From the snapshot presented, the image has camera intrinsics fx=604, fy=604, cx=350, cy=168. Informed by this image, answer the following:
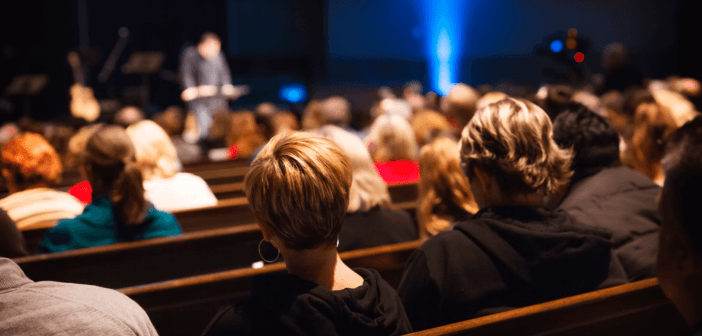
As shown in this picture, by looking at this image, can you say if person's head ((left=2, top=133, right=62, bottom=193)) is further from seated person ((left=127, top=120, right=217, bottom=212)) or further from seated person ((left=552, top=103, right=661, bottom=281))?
seated person ((left=552, top=103, right=661, bottom=281))

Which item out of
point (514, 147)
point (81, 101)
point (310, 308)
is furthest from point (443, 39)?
point (310, 308)

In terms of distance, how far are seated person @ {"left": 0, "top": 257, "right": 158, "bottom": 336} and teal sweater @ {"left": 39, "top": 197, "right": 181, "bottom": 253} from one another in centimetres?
125

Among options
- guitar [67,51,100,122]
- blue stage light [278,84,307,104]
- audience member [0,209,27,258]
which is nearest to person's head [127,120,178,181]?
audience member [0,209,27,258]

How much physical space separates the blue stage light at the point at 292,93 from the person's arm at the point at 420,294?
10.6 metres

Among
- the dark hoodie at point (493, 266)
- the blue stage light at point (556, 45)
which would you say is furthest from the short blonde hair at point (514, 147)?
the blue stage light at point (556, 45)

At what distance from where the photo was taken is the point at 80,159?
8.30 feet

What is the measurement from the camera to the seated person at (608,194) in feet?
6.60

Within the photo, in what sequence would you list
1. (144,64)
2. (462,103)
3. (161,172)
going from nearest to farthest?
(161,172) < (462,103) < (144,64)

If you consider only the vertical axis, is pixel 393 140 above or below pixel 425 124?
above

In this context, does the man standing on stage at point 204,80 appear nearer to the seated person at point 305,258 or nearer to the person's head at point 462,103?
the person's head at point 462,103

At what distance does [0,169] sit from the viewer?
2.63 metres

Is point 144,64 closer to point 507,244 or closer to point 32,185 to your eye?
point 32,185

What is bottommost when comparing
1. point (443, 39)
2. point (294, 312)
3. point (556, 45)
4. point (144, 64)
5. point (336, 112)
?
point (144, 64)

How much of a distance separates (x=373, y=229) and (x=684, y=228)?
159 centimetres
